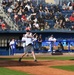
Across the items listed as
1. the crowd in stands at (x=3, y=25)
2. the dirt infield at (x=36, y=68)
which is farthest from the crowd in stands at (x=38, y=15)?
the dirt infield at (x=36, y=68)

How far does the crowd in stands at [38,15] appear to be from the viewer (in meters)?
27.7

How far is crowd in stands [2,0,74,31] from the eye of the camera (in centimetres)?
2770

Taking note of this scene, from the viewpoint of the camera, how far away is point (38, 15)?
29.8 metres

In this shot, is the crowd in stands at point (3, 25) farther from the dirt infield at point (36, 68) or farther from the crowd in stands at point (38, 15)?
the dirt infield at point (36, 68)

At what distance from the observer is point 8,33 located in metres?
25.9

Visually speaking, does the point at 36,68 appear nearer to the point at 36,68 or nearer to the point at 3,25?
the point at 36,68

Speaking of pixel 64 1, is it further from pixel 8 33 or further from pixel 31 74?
pixel 31 74

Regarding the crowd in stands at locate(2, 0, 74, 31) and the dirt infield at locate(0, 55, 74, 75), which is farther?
the crowd in stands at locate(2, 0, 74, 31)

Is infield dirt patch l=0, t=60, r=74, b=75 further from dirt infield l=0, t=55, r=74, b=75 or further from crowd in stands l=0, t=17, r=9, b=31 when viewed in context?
crowd in stands l=0, t=17, r=9, b=31

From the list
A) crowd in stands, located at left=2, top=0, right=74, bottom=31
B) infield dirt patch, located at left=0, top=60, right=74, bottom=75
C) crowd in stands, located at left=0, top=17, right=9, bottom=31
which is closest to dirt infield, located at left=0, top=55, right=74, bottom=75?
infield dirt patch, located at left=0, top=60, right=74, bottom=75

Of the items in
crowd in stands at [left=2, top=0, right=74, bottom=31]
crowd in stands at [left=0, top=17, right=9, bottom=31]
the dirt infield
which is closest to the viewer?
the dirt infield

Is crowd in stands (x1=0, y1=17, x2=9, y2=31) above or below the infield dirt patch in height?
above

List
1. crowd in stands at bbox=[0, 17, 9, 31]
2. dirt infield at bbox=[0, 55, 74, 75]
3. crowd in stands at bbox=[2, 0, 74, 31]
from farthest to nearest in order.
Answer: crowd in stands at bbox=[2, 0, 74, 31] → crowd in stands at bbox=[0, 17, 9, 31] → dirt infield at bbox=[0, 55, 74, 75]

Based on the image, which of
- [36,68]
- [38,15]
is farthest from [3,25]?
[36,68]
